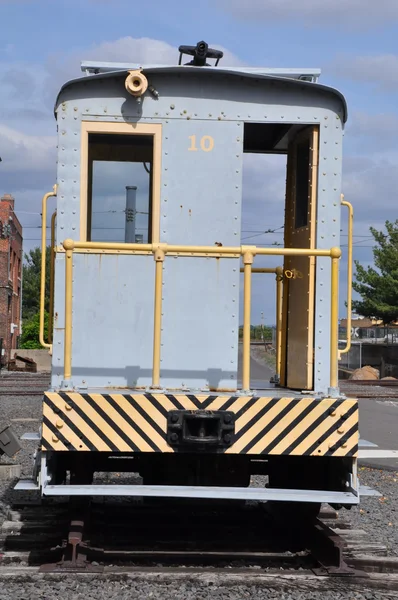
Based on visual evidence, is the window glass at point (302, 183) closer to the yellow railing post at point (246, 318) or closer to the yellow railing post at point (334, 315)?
the yellow railing post at point (334, 315)

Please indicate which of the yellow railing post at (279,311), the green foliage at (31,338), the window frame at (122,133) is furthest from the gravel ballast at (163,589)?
the green foliage at (31,338)

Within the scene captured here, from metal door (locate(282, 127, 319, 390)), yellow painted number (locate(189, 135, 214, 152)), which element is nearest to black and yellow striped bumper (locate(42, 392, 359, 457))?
metal door (locate(282, 127, 319, 390))

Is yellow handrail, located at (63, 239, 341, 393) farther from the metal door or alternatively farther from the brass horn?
the brass horn

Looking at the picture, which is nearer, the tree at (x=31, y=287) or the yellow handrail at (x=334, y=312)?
the yellow handrail at (x=334, y=312)

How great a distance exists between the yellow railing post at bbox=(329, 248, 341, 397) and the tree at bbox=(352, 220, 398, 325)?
125 ft

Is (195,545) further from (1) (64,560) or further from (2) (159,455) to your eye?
(1) (64,560)

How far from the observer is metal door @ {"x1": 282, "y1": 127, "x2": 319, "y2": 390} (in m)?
6.26

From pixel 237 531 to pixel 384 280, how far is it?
127 ft

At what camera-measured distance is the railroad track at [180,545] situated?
18.4ft

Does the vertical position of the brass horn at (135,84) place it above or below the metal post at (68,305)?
above

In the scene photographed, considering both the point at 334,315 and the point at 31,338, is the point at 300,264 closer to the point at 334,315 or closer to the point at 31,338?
the point at 334,315

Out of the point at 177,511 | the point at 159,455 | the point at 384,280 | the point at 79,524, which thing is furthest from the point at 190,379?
the point at 384,280

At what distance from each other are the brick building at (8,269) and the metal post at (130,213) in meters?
35.0

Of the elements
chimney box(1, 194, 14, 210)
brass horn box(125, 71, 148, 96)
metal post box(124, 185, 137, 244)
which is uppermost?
chimney box(1, 194, 14, 210)
